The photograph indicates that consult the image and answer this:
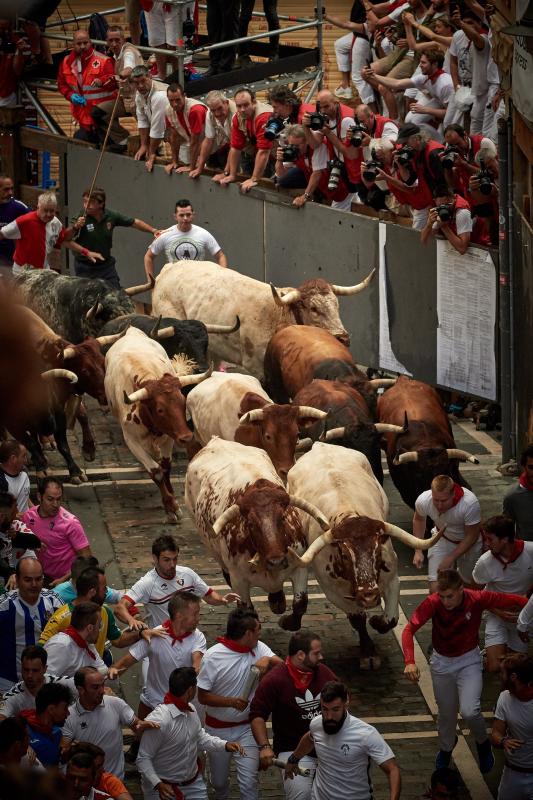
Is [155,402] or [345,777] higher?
[345,777]

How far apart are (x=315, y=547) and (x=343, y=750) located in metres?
2.74

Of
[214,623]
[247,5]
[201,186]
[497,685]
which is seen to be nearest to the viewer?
[497,685]

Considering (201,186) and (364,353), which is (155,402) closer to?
(364,353)

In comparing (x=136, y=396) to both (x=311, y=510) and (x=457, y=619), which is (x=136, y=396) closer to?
(x=311, y=510)

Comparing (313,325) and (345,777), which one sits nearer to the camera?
(345,777)

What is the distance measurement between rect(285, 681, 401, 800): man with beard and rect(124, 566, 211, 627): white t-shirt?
7.21ft

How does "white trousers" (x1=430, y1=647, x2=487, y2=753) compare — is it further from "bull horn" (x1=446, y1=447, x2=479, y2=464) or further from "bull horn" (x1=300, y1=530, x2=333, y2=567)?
"bull horn" (x1=446, y1=447, x2=479, y2=464)

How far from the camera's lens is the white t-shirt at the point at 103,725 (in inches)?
350

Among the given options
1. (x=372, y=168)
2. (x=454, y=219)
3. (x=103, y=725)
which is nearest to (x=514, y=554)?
(x=103, y=725)

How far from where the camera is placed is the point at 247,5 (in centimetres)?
2325

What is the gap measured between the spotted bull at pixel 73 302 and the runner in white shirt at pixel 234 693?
28.0ft

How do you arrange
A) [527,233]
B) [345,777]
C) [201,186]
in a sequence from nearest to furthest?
[345,777] → [527,233] → [201,186]

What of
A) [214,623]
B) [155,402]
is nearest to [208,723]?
[214,623]

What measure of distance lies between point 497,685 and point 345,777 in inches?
123
